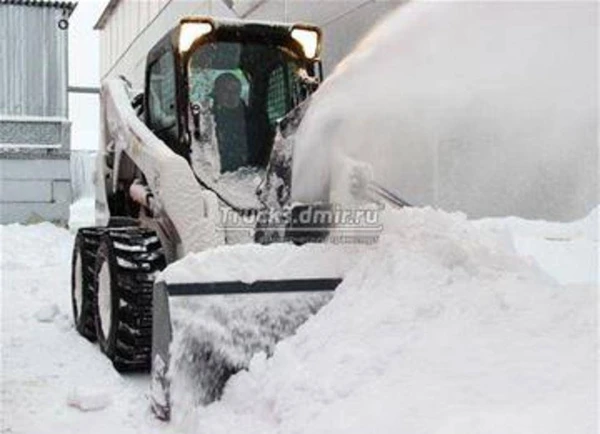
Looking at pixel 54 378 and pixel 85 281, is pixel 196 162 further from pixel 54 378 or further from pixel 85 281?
pixel 85 281

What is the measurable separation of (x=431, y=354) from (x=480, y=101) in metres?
5.68

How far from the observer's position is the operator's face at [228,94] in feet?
15.8

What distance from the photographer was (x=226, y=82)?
4855 mm

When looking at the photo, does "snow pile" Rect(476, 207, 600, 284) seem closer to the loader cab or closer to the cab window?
the loader cab

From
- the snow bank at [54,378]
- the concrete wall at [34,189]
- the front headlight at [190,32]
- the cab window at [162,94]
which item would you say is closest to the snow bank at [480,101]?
the front headlight at [190,32]

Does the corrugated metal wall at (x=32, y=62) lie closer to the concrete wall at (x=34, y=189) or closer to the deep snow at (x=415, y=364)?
the concrete wall at (x=34, y=189)

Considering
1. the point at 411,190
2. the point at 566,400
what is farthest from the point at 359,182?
the point at 411,190

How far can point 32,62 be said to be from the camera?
12797 millimetres

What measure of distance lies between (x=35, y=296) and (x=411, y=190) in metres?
3.63

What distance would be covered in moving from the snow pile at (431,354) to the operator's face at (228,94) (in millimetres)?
1539

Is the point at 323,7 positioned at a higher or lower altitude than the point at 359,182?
higher

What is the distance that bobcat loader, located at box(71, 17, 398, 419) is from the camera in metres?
3.47

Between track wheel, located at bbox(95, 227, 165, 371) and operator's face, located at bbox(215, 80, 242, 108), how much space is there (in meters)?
0.88

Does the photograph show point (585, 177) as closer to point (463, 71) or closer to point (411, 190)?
point (411, 190)
